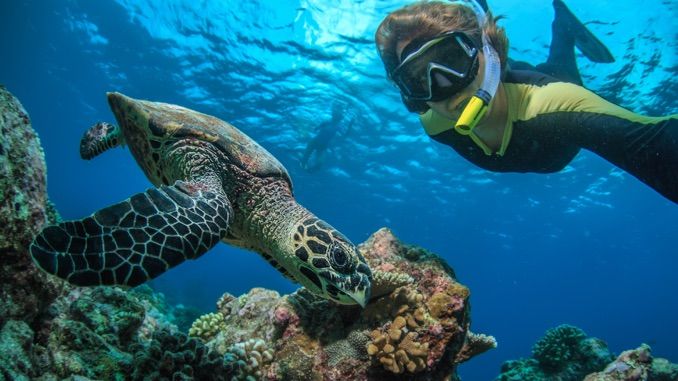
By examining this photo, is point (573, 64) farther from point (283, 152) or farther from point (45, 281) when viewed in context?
point (283, 152)

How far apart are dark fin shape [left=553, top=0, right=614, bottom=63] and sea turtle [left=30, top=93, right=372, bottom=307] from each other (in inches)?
259

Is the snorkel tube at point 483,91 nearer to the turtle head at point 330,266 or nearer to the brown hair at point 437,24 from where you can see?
the brown hair at point 437,24

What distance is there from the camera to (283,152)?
26.3 meters

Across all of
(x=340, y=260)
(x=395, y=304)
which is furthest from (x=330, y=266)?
(x=395, y=304)

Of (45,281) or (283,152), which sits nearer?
(45,281)

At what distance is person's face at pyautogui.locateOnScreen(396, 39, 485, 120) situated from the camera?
404cm

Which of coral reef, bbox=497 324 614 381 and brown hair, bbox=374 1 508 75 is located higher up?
brown hair, bbox=374 1 508 75

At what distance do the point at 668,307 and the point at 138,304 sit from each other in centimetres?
11263

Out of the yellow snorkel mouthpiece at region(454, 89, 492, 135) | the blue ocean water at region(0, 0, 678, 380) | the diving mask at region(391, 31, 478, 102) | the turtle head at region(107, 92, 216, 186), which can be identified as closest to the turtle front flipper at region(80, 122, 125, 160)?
the turtle head at region(107, 92, 216, 186)

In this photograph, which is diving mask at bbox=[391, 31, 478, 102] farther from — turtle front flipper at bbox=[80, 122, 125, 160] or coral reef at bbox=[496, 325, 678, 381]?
coral reef at bbox=[496, 325, 678, 381]

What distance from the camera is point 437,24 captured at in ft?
13.4

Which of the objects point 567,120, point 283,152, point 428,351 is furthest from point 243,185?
point 283,152

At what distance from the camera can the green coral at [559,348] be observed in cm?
759

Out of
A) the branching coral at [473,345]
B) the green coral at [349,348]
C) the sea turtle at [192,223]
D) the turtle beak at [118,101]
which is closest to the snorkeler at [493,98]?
the sea turtle at [192,223]
